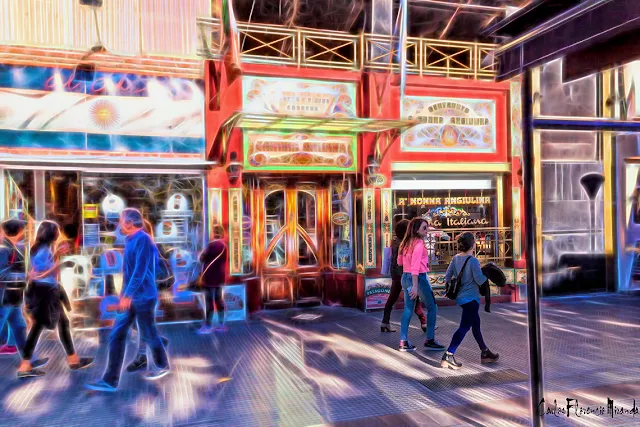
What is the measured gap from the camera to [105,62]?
8.67 meters

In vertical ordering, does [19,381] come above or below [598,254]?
below

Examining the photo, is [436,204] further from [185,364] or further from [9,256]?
[9,256]

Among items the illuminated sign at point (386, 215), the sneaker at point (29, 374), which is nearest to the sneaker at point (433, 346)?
the illuminated sign at point (386, 215)

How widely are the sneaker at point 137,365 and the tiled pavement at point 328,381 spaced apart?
6.3 inches

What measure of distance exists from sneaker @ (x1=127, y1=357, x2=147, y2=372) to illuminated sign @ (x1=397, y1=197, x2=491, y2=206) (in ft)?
18.8

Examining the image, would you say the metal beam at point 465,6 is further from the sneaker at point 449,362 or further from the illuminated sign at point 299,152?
the sneaker at point 449,362

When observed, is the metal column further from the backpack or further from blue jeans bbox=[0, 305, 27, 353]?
blue jeans bbox=[0, 305, 27, 353]

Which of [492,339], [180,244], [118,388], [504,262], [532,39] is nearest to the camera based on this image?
[532,39]

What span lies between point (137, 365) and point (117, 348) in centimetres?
88

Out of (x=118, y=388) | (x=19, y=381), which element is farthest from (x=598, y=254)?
(x=19, y=381)

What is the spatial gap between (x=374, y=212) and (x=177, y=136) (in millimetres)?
3873

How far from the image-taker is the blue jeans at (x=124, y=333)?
561cm

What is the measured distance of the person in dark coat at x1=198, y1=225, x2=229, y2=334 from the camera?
8.15 m

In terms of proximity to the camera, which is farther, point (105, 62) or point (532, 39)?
point (105, 62)
